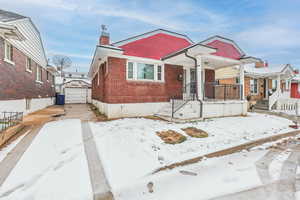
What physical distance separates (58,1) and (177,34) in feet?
25.6

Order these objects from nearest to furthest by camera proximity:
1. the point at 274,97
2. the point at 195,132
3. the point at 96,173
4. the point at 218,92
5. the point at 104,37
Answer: the point at 96,173
the point at 195,132
the point at 104,37
the point at 274,97
the point at 218,92

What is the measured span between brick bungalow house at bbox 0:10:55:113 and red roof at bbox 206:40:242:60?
1080 centimetres

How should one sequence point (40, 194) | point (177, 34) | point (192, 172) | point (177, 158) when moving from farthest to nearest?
point (177, 34) → point (177, 158) → point (192, 172) → point (40, 194)

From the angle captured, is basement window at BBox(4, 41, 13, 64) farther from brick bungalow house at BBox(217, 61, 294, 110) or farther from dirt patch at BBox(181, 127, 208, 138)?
brick bungalow house at BBox(217, 61, 294, 110)

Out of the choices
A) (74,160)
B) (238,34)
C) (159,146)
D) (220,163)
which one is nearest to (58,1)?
(74,160)

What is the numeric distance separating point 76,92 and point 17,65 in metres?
12.7

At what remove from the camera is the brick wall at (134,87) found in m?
8.07

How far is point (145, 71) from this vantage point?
9.05 metres

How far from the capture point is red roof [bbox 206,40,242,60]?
9.77m

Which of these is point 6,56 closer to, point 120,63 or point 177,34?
point 120,63

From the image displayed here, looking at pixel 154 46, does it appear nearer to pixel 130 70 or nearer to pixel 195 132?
pixel 130 70

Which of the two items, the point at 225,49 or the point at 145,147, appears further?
the point at 225,49

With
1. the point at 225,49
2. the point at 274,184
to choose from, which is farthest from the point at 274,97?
the point at 274,184

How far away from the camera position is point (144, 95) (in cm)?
893
